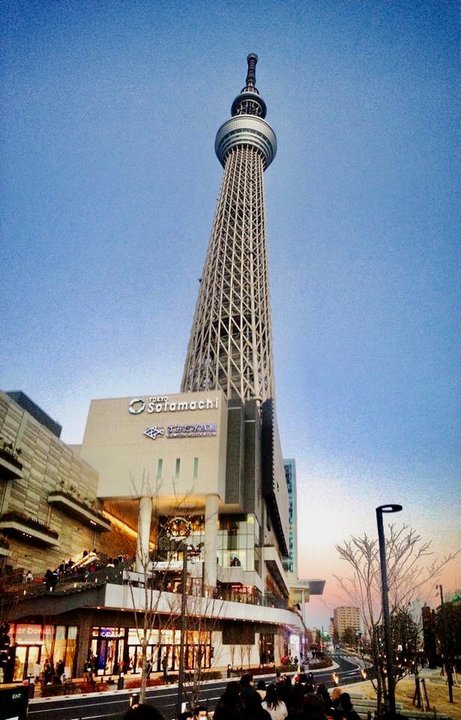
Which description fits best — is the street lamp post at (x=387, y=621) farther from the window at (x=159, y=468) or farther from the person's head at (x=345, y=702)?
the window at (x=159, y=468)

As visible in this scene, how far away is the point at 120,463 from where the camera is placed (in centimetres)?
5612

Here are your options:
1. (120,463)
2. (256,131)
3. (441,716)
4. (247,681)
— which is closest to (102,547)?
(120,463)

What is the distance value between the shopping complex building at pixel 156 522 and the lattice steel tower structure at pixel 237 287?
479mm

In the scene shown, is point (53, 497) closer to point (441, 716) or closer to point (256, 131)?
point (441, 716)

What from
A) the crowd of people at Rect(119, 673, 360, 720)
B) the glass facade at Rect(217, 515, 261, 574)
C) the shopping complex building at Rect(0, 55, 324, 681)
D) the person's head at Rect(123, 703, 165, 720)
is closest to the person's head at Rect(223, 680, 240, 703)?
the crowd of people at Rect(119, 673, 360, 720)

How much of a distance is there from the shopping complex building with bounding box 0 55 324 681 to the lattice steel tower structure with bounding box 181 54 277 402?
0.48 meters

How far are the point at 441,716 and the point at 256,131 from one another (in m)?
132

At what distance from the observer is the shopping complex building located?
31.8 metres

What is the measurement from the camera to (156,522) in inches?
2345

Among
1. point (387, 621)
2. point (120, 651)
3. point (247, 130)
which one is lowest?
point (120, 651)

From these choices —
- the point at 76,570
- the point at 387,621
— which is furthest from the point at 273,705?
the point at 76,570

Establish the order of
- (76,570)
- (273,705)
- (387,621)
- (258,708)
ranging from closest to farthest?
(258,708) < (387,621) < (273,705) < (76,570)

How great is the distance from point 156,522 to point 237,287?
186 feet

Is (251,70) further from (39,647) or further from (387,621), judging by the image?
(387,621)
